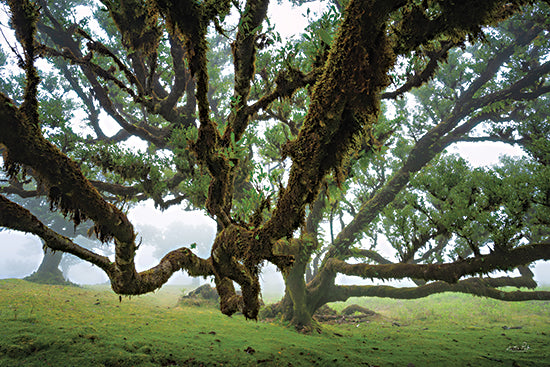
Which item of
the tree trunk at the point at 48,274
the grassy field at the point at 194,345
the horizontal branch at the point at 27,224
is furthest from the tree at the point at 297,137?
the tree trunk at the point at 48,274

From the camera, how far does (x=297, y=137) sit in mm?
3184

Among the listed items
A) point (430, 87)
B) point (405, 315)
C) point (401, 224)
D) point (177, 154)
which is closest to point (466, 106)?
point (430, 87)

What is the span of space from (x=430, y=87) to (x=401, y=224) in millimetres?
8228

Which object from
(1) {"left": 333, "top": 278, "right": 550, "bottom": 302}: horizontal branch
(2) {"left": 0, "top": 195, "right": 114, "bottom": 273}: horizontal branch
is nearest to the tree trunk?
(2) {"left": 0, "top": 195, "right": 114, "bottom": 273}: horizontal branch

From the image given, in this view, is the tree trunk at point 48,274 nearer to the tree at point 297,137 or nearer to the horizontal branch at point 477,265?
the tree at point 297,137

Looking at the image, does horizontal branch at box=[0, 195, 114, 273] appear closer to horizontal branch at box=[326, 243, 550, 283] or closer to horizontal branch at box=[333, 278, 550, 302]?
horizontal branch at box=[326, 243, 550, 283]

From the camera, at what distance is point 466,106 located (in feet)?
30.3

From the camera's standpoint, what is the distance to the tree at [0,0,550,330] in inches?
111

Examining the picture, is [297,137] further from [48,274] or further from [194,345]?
[48,274]

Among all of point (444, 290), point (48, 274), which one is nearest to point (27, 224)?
point (444, 290)

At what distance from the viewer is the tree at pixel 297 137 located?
2809 millimetres

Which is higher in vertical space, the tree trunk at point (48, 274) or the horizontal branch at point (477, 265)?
the horizontal branch at point (477, 265)

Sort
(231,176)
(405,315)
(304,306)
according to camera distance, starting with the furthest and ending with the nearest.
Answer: (405,315) < (304,306) < (231,176)

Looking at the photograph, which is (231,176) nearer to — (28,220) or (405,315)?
(28,220)
